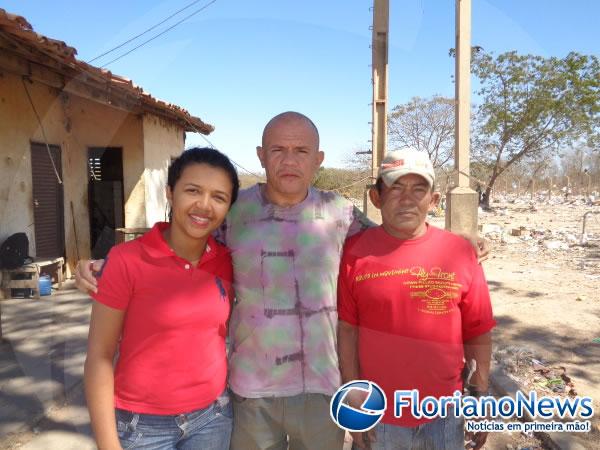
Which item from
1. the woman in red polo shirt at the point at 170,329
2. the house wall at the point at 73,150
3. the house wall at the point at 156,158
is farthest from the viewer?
the house wall at the point at 156,158

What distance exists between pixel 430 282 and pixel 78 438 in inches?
94.2

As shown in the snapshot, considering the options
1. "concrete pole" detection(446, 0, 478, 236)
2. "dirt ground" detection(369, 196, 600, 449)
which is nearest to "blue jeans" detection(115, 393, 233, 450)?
"dirt ground" detection(369, 196, 600, 449)

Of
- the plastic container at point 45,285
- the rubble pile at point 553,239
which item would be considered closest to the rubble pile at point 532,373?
the rubble pile at point 553,239

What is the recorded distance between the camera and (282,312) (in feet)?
5.08

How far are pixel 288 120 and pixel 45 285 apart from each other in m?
5.47

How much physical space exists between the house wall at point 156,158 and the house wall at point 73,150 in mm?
17

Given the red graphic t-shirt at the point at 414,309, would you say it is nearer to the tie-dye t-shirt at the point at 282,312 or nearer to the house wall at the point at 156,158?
the tie-dye t-shirt at the point at 282,312

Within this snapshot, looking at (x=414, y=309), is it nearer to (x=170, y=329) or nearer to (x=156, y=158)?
(x=170, y=329)

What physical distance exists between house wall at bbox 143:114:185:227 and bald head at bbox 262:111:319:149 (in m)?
6.51

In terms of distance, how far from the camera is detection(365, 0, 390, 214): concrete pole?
24.5ft

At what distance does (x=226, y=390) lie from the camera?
1.55 metres

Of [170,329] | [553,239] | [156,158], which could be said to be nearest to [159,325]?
[170,329]

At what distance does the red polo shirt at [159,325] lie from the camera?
1.32 m

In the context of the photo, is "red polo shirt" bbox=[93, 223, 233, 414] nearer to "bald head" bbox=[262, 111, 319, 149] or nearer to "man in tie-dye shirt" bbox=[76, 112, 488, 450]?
"man in tie-dye shirt" bbox=[76, 112, 488, 450]
